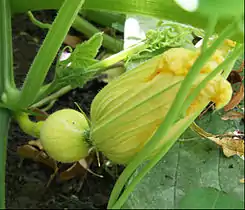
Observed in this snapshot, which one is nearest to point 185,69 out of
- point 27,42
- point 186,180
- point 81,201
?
point 186,180

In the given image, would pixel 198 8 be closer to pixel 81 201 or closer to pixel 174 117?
pixel 174 117

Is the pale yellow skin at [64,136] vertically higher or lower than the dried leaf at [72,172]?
higher

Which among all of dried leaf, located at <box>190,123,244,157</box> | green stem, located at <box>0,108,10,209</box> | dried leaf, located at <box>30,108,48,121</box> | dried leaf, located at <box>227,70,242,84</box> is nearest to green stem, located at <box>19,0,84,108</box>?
green stem, located at <box>0,108,10,209</box>

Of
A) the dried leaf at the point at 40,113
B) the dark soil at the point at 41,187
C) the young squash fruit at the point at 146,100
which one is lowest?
the dark soil at the point at 41,187

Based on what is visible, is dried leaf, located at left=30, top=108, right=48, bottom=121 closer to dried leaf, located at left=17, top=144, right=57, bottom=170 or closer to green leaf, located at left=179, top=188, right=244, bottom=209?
dried leaf, located at left=17, top=144, right=57, bottom=170

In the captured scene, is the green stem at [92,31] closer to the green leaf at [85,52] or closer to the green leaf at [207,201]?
the green leaf at [85,52]

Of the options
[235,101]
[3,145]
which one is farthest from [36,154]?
[235,101]

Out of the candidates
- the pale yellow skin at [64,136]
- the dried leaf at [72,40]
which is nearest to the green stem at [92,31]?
the dried leaf at [72,40]
